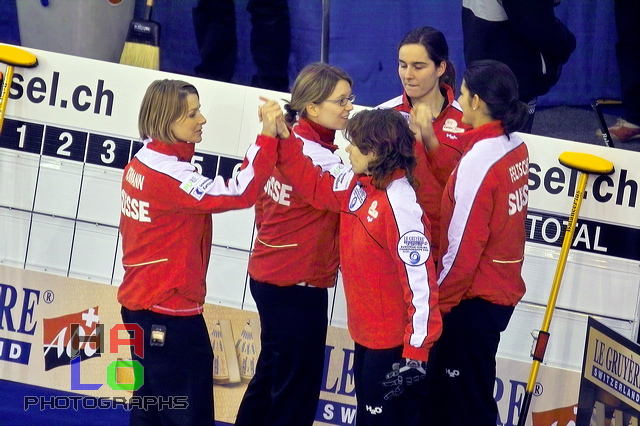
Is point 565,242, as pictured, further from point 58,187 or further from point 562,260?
point 58,187

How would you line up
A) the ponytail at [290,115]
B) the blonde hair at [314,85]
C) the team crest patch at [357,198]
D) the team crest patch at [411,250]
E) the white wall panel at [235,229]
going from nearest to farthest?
the team crest patch at [411,250] < the team crest patch at [357,198] < the blonde hair at [314,85] < the ponytail at [290,115] < the white wall panel at [235,229]

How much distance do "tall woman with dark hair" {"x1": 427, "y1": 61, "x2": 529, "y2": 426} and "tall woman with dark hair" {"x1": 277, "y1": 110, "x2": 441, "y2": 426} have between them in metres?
0.21

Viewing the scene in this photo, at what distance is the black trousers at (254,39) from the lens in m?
5.32

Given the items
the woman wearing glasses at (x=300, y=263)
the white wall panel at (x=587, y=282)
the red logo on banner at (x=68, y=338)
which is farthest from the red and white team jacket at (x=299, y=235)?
the red logo on banner at (x=68, y=338)

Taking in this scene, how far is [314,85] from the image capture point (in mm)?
3377

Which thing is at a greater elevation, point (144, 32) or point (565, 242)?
point (144, 32)

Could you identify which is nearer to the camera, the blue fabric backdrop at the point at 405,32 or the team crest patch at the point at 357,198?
the team crest patch at the point at 357,198

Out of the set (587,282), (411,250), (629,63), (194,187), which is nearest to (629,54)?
(629,63)

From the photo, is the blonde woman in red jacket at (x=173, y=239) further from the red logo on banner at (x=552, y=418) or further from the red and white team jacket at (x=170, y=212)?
the red logo on banner at (x=552, y=418)

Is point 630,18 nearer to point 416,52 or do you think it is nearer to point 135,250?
point 416,52

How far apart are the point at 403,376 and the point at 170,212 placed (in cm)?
100

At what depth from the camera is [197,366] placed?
325 centimetres

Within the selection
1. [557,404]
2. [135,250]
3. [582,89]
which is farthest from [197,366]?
[582,89]

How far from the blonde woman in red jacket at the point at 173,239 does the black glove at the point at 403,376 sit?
2.23ft
